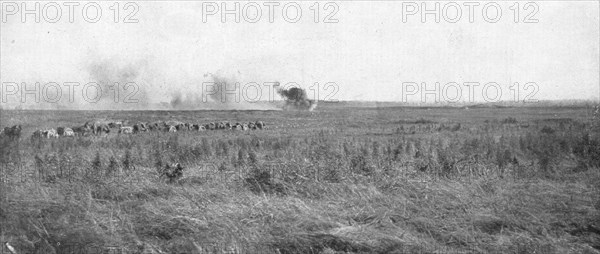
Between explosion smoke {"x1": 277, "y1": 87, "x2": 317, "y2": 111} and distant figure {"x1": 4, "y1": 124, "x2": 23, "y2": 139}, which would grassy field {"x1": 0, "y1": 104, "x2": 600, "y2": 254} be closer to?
distant figure {"x1": 4, "y1": 124, "x2": 23, "y2": 139}

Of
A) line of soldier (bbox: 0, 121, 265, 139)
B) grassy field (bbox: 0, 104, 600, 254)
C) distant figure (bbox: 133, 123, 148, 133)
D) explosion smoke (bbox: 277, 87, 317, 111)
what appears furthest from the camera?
explosion smoke (bbox: 277, 87, 317, 111)

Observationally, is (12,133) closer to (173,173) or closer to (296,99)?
(173,173)

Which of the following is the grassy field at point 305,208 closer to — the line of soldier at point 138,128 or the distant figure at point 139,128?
the line of soldier at point 138,128

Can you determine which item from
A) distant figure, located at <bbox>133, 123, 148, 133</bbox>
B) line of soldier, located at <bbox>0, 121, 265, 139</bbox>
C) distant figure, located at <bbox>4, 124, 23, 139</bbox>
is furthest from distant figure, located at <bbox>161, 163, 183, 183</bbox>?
distant figure, located at <bbox>133, 123, 148, 133</bbox>

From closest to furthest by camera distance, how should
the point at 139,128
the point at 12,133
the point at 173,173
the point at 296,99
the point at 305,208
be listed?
the point at 305,208 < the point at 173,173 < the point at 12,133 < the point at 139,128 < the point at 296,99

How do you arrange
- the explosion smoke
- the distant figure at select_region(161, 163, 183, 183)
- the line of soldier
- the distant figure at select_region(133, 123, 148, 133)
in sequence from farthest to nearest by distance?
the explosion smoke → the distant figure at select_region(133, 123, 148, 133) → the line of soldier → the distant figure at select_region(161, 163, 183, 183)

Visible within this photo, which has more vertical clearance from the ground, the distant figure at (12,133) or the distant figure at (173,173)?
the distant figure at (12,133)

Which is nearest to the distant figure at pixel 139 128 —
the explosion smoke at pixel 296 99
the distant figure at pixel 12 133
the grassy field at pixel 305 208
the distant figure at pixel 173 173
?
the distant figure at pixel 12 133

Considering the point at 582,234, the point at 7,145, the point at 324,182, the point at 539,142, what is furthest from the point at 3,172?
the point at 539,142

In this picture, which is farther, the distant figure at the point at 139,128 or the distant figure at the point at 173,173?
the distant figure at the point at 139,128

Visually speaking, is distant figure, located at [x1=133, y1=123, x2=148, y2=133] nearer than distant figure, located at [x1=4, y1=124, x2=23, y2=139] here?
No

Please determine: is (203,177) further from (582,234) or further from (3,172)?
(582,234)

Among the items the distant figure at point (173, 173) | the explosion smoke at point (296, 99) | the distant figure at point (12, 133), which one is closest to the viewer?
the distant figure at point (173, 173)

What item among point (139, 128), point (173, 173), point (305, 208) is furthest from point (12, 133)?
point (305, 208)
